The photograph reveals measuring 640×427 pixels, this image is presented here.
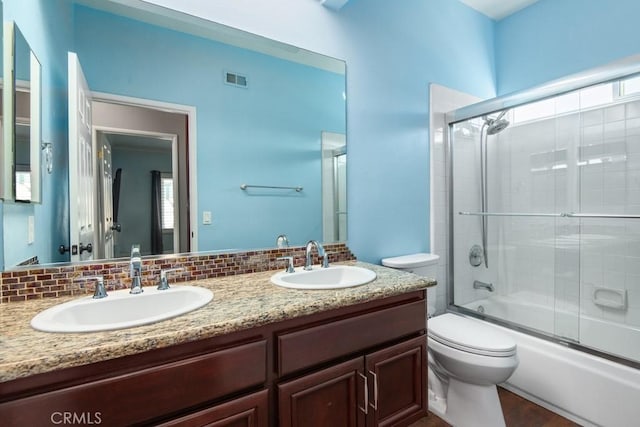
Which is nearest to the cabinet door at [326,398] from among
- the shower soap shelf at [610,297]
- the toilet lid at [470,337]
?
the toilet lid at [470,337]

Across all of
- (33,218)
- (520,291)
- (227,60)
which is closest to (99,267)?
(33,218)

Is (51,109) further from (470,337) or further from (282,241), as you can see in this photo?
(470,337)

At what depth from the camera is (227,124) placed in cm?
150

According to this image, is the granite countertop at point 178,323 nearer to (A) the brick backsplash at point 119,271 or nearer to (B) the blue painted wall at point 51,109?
(A) the brick backsplash at point 119,271

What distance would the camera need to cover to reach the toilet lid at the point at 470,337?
141 centimetres

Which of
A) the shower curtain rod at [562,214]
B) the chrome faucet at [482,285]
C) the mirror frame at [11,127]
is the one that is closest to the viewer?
the mirror frame at [11,127]

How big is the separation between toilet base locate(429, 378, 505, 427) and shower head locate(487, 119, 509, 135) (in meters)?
1.74

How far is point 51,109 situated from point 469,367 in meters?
2.03

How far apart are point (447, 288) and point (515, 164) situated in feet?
3.59

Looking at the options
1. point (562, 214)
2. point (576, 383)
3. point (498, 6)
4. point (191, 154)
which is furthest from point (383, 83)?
point (576, 383)

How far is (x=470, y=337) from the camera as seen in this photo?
4.94 ft

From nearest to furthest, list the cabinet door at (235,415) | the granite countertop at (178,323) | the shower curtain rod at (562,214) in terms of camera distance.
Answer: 1. the granite countertop at (178,323)
2. the cabinet door at (235,415)
3. the shower curtain rod at (562,214)

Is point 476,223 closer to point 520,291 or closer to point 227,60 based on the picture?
point 520,291

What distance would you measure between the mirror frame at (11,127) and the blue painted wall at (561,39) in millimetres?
2981
